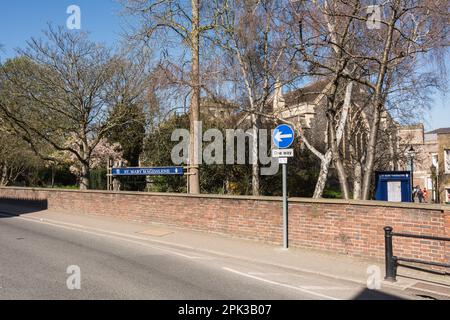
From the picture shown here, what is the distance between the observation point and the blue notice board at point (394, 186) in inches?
479

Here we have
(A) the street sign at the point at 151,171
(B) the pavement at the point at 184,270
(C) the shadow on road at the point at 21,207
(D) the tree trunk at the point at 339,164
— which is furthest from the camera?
(C) the shadow on road at the point at 21,207

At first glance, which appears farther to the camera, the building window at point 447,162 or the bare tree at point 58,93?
the building window at point 447,162

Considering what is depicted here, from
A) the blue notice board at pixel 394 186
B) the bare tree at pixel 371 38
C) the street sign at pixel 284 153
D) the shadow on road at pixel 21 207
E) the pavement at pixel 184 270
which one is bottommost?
the pavement at pixel 184 270

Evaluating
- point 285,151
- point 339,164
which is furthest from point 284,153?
point 339,164

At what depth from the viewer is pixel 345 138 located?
90.3ft

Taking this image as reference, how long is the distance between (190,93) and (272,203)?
6.71 meters

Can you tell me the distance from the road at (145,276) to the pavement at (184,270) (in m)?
0.01

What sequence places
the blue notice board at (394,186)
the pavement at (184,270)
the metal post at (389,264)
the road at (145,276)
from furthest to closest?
the blue notice board at (394,186), the metal post at (389,264), the pavement at (184,270), the road at (145,276)

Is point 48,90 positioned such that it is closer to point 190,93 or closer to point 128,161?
point 190,93

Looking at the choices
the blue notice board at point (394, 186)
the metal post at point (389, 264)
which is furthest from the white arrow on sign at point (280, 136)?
the metal post at point (389, 264)

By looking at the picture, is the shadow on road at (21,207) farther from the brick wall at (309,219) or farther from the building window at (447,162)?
the building window at (447,162)

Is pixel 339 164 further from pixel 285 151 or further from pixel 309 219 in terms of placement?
pixel 309 219

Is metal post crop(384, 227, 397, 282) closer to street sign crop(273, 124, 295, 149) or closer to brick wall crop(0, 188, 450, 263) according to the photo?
brick wall crop(0, 188, 450, 263)

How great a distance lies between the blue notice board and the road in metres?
5.00
